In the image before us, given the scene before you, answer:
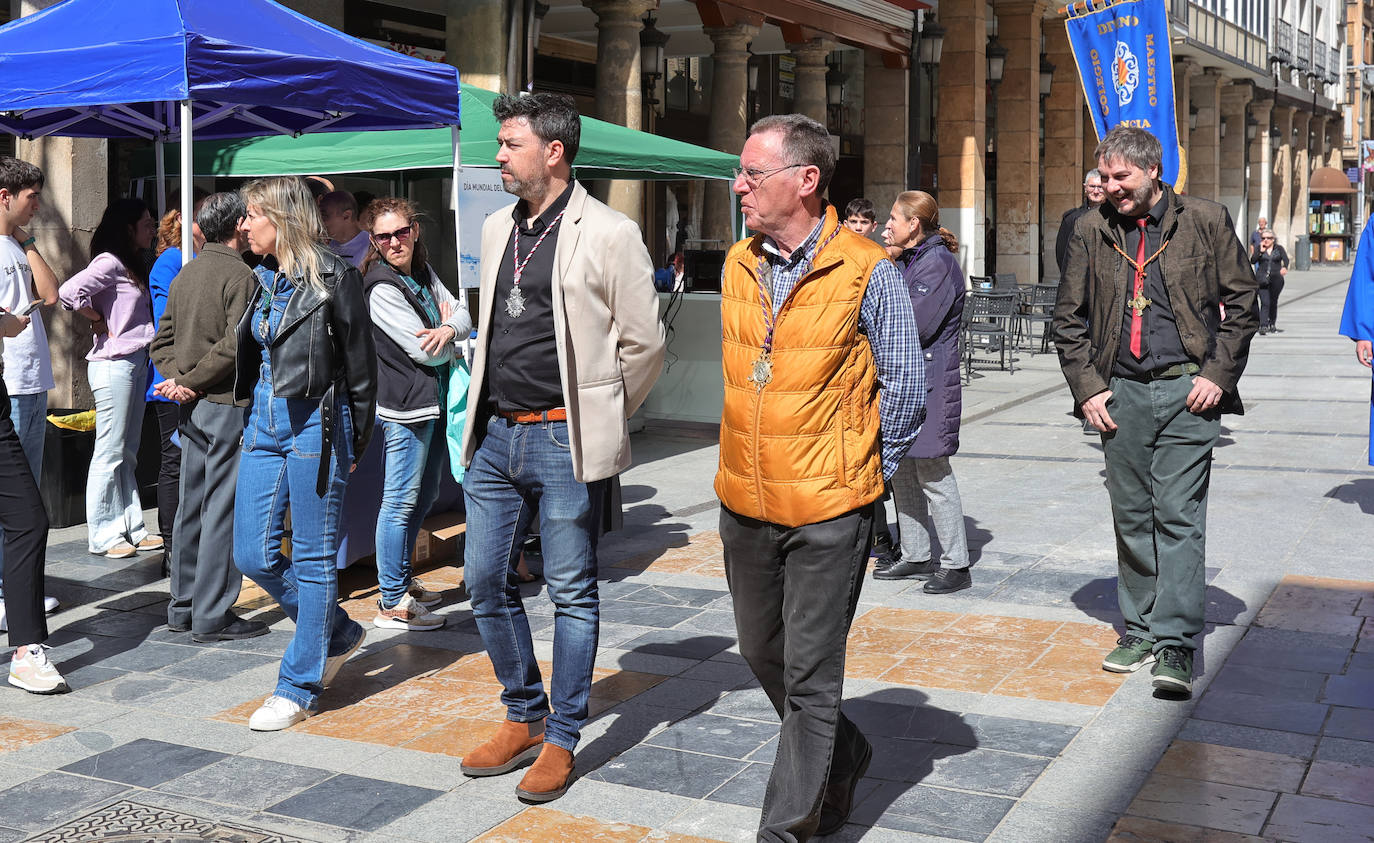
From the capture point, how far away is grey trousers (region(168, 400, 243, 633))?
19.6 ft

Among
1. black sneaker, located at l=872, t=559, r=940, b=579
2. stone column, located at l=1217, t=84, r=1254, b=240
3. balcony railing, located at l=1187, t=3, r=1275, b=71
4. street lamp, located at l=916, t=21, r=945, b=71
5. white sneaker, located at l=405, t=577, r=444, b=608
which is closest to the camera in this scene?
white sneaker, located at l=405, t=577, r=444, b=608

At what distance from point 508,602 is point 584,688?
1.15 feet

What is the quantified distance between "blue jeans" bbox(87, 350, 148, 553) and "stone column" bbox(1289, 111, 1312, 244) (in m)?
54.7

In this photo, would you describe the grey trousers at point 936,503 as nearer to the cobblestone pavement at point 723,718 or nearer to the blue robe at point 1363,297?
the cobblestone pavement at point 723,718

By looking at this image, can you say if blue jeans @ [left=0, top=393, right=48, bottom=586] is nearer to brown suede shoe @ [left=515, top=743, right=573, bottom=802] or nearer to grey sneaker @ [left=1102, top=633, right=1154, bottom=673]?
brown suede shoe @ [left=515, top=743, right=573, bottom=802]

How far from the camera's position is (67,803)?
4.18m

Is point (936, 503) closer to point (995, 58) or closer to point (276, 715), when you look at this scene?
point (276, 715)

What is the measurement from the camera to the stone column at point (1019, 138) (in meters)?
26.2

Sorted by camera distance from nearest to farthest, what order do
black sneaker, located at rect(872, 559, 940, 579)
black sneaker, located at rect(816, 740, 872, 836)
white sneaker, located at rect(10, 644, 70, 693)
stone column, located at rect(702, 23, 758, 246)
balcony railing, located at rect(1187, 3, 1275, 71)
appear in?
1. black sneaker, located at rect(816, 740, 872, 836)
2. white sneaker, located at rect(10, 644, 70, 693)
3. black sneaker, located at rect(872, 559, 940, 579)
4. stone column, located at rect(702, 23, 758, 246)
5. balcony railing, located at rect(1187, 3, 1275, 71)

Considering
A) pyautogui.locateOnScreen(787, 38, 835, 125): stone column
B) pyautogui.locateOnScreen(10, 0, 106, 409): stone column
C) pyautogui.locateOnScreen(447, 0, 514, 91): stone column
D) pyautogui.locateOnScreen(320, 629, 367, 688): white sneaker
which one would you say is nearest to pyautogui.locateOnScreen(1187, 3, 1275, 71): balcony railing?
pyautogui.locateOnScreen(787, 38, 835, 125): stone column

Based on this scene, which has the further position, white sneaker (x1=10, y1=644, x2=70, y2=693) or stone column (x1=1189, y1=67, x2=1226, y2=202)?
stone column (x1=1189, y1=67, x2=1226, y2=202)

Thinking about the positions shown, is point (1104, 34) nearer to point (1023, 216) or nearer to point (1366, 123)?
point (1023, 216)

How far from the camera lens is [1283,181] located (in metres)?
53.0

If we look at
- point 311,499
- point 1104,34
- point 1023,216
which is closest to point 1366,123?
point 1023,216
